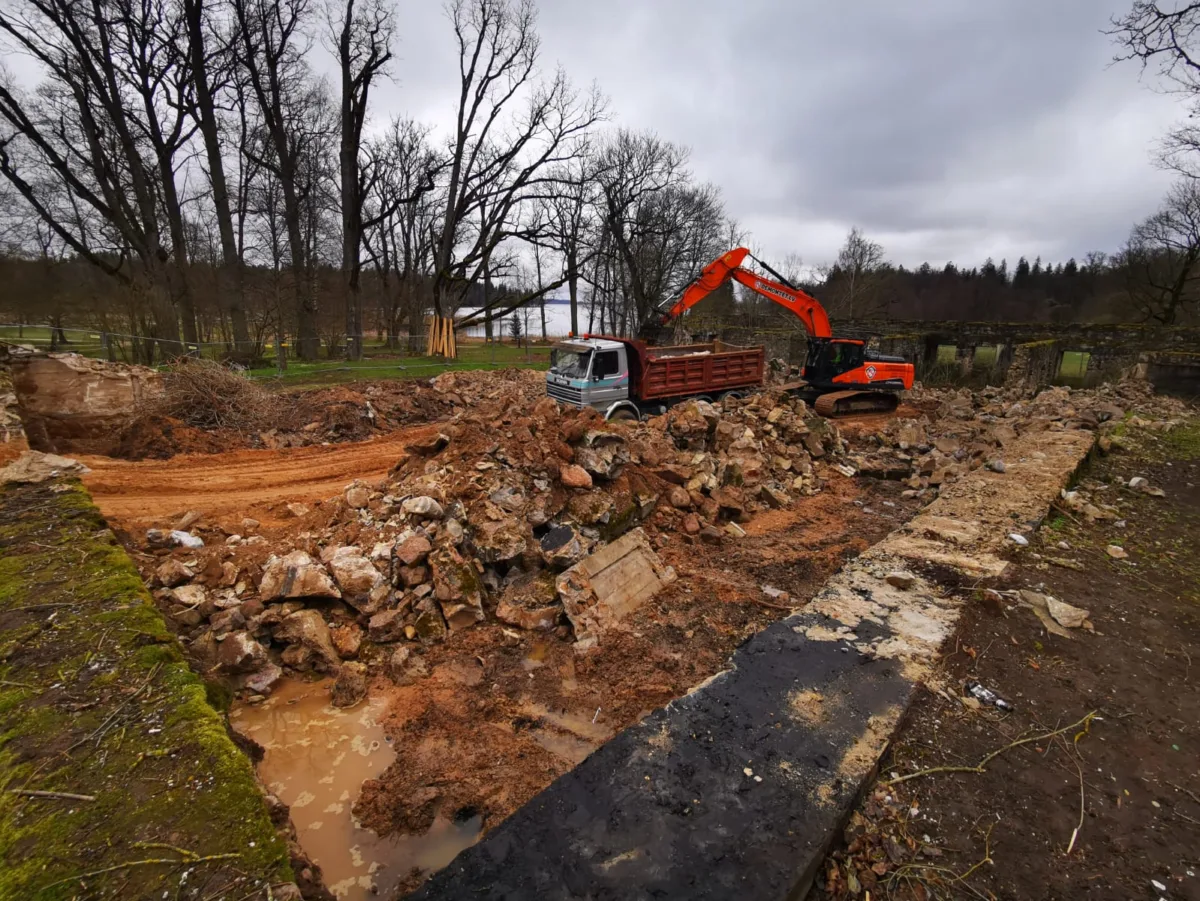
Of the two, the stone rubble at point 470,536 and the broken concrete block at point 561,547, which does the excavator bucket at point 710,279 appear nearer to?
Result: the stone rubble at point 470,536

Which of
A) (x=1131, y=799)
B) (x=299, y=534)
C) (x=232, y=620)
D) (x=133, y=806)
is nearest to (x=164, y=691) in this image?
(x=133, y=806)

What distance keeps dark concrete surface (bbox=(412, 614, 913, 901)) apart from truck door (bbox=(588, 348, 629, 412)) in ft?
26.4

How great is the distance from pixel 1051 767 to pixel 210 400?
13548 mm

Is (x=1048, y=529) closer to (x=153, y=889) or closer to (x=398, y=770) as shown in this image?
(x=398, y=770)

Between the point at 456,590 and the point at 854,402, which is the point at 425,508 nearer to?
the point at 456,590

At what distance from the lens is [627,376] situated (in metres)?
11.6

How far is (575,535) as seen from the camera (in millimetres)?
6090

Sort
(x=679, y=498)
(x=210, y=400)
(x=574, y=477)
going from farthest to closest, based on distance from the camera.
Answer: (x=210, y=400)
(x=679, y=498)
(x=574, y=477)

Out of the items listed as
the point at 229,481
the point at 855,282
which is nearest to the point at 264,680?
the point at 229,481

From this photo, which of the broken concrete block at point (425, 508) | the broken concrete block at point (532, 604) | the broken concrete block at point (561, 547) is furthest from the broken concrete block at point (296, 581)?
the broken concrete block at point (561, 547)

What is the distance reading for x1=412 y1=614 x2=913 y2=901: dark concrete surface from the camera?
2342mm

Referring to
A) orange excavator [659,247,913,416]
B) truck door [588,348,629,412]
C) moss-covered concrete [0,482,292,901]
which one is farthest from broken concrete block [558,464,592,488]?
orange excavator [659,247,913,416]

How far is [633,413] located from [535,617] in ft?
23.1

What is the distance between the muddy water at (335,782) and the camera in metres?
3.08
